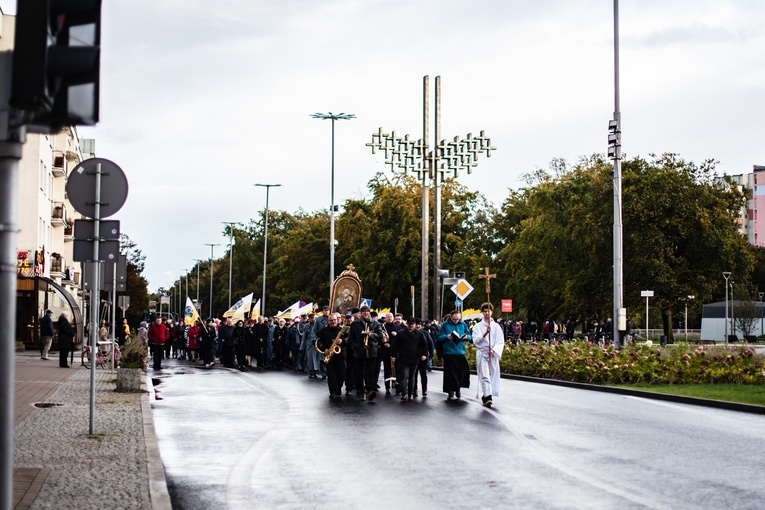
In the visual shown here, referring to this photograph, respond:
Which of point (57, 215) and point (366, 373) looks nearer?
point (366, 373)

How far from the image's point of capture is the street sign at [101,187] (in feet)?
43.0

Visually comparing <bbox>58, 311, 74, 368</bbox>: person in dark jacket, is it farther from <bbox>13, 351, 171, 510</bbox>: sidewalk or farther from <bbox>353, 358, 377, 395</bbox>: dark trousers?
<bbox>353, 358, 377, 395</bbox>: dark trousers

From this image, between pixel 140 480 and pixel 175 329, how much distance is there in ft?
144

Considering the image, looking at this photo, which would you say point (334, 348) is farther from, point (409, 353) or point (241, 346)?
point (241, 346)

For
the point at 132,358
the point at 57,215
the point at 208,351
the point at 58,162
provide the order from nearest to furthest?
1. the point at 132,358
2. the point at 208,351
3. the point at 58,162
4. the point at 57,215

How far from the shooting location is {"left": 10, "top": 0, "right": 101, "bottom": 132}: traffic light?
4.37 meters

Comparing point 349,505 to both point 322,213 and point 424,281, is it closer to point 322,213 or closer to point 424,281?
point 424,281

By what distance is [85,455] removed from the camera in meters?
11.6

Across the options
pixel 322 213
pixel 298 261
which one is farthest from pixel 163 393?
pixel 322 213

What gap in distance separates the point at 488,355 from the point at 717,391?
4.97 m

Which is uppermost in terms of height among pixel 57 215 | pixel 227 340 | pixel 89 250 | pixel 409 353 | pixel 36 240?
pixel 57 215

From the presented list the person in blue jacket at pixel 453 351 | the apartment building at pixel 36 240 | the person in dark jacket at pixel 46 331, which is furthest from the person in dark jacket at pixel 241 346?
the person in blue jacket at pixel 453 351

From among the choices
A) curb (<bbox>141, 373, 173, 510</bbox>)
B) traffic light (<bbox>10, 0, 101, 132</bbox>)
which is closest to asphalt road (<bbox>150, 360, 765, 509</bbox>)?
curb (<bbox>141, 373, 173, 510</bbox>)

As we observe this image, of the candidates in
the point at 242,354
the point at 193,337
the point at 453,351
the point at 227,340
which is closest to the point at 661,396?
the point at 453,351
